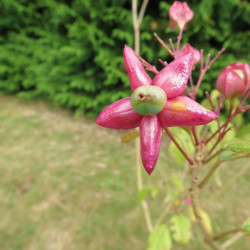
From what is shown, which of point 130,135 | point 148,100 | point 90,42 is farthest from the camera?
point 90,42

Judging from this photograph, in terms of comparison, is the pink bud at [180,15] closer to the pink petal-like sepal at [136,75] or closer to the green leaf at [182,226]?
the pink petal-like sepal at [136,75]

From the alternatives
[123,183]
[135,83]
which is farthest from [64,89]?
[135,83]

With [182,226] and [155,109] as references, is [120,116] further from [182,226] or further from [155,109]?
[182,226]

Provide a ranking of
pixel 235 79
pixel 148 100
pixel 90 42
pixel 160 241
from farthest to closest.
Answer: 1. pixel 90 42
2. pixel 160 241
3. pixel 235 79
4. pixel 148 100

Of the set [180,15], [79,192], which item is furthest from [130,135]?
[79,192]

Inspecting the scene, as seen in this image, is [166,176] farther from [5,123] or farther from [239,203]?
[5,123]

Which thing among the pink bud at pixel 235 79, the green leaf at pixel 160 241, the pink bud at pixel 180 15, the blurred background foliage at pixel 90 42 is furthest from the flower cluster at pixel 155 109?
the blurred background foliage at pixel 90 42
